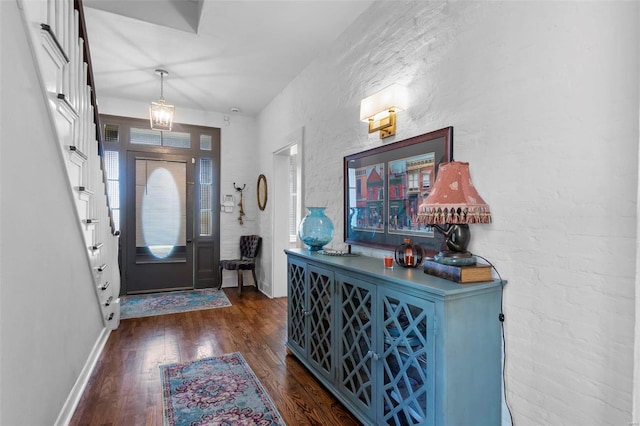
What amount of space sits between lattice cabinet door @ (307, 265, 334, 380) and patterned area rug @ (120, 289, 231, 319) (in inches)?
92.3

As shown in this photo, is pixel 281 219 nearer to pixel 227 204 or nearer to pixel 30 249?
pixel 227 204

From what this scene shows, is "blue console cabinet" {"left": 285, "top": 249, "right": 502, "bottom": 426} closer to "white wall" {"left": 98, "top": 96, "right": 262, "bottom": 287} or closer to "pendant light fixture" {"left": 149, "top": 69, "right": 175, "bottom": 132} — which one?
"pendant light fixture" {"left": 149, "top": 69, "right": 175, "bottom": 132}

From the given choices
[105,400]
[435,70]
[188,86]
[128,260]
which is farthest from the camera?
[128,260]

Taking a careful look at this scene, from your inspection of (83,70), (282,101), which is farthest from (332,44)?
(83,70)

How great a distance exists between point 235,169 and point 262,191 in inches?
30.2

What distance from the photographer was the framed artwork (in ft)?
6.84

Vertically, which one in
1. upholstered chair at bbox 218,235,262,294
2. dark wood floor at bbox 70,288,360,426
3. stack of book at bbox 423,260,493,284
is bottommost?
dark wood floor at bbox 70,288,360,426

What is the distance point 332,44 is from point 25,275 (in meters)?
3.01

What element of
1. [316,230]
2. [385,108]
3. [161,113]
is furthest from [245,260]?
[385,108]

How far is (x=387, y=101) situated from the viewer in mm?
2312

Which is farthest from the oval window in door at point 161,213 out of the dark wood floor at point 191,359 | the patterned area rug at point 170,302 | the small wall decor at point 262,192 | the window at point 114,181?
the dark wood floor at point 191,359

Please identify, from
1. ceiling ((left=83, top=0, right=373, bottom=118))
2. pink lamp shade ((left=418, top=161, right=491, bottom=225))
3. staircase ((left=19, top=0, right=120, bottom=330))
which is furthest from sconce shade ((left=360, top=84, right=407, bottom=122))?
staircase ((left=19, top=0, right=120, bottom=330))

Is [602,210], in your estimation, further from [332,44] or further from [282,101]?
[282,101]

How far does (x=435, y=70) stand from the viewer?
2.08 metres
